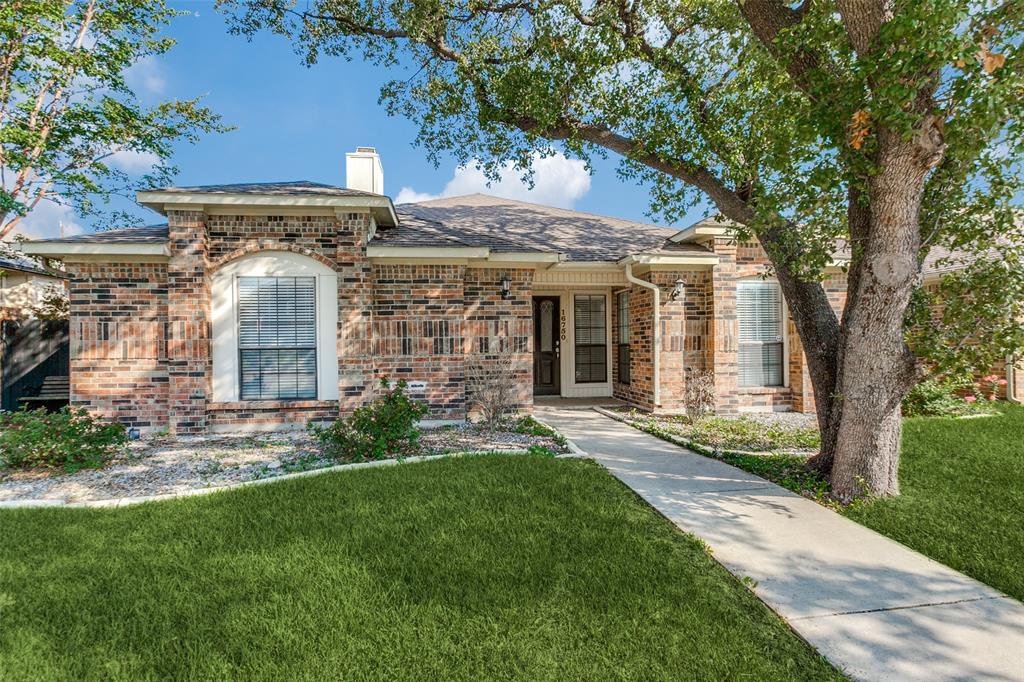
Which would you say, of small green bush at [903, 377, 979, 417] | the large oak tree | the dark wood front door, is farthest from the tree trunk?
the dark wood front door

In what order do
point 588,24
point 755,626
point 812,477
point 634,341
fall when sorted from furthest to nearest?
point 634,341, point 588,24, point 812,477, point 755,626

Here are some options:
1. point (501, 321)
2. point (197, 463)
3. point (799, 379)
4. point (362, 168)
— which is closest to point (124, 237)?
point (197, 463)

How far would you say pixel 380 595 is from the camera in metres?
2.78

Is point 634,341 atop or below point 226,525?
atop

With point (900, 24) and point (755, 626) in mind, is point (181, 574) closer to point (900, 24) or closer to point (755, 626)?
point (755, 626)

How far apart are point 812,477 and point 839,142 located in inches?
122

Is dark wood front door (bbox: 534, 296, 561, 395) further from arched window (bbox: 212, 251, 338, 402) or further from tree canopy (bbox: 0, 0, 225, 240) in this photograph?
tree canopy (bbox: 0, 0, 225, 240)

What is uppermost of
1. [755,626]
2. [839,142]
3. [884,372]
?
[839,142]

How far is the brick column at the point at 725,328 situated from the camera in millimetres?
8891

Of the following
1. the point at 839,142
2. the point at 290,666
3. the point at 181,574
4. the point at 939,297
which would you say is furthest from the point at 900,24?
the point at 181,574

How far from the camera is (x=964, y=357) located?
4.03m

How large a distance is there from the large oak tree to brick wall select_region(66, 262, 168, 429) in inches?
166

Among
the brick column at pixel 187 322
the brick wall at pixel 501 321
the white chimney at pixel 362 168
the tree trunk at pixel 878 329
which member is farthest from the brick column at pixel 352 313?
the tree trunk at pixel 878 329

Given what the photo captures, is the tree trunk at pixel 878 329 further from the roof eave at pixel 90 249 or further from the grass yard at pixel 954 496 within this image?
the roof eave at pixel 90 249
